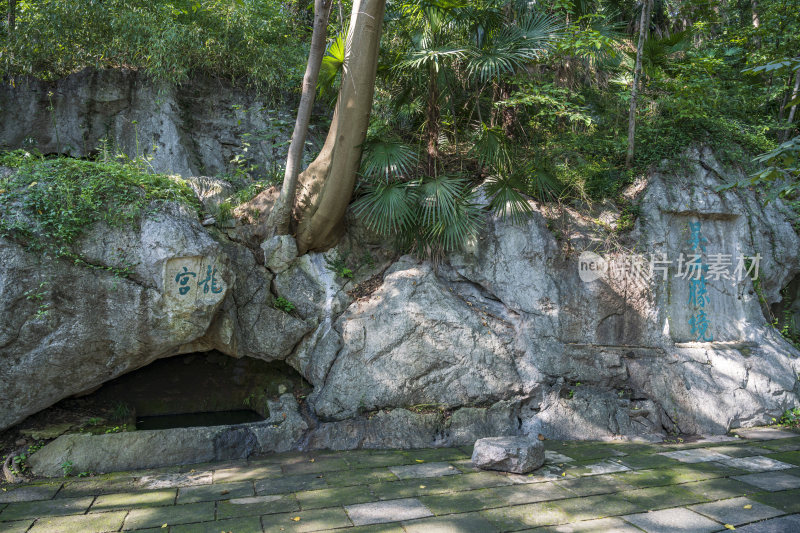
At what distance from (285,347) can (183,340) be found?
114cm

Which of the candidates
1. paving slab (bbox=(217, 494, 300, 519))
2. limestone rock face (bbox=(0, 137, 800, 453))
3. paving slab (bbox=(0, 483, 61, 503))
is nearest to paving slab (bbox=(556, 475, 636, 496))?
limestone rock face (bbox=(0, 137, 800, 453))

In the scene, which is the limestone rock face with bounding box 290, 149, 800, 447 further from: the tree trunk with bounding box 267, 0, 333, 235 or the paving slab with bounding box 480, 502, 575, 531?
the paving slab with bounding box 480, 502, 575, 531

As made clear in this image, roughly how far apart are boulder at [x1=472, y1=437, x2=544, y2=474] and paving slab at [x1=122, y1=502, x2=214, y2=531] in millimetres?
2368

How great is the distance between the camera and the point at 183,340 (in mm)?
5477

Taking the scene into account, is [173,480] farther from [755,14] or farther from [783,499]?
[755,14]

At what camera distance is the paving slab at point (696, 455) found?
527 cm

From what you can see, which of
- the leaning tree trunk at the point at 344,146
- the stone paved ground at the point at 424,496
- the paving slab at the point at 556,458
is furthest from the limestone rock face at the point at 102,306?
the paving slab at the point at 556,458

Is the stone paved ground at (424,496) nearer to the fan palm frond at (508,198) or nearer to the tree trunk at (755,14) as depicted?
the fan palm frond at (508,198)

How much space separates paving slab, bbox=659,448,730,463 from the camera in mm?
5273

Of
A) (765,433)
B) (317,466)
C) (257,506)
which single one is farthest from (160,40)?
(765,433)

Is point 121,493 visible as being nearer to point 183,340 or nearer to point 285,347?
point 183,340

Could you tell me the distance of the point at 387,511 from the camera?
3916 mm

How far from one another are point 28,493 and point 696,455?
626 cm

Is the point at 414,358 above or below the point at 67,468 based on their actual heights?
above
